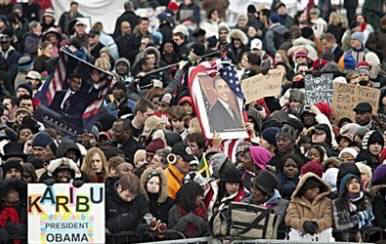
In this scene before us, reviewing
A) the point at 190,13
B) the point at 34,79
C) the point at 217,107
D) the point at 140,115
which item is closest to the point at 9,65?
the point at 34,79

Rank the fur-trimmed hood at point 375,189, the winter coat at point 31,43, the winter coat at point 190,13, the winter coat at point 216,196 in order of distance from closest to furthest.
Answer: the winter coat at point 216,196
the fur-trimmed hood at point 375,189
the winter coat at point 31,43
the winter coat at point 190,13

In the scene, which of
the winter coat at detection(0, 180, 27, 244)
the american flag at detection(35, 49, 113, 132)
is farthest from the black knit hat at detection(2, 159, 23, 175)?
the american flag at detection(35, 49, 113, 132)

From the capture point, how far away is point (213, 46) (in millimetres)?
32031

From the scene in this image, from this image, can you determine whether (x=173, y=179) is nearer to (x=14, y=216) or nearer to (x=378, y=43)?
(x=14, y=216)

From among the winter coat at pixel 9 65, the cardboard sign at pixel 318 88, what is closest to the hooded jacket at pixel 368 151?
the cardboard sign at pixel 318 88

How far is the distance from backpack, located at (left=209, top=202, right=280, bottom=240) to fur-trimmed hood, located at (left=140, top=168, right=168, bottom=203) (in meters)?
2.34

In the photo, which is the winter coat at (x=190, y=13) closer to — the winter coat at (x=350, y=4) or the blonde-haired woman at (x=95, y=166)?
the winter coat at (x=350, y=4)

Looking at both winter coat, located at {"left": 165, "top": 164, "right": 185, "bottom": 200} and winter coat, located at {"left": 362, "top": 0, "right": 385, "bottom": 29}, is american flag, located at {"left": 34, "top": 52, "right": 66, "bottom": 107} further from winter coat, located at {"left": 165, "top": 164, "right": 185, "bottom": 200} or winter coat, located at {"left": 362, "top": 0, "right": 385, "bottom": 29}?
winter coat, located at {"left": 362, "top": 0, "right": 385, "bottom": 29}

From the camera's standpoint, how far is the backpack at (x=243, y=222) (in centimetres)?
1933

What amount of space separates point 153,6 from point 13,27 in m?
3.11

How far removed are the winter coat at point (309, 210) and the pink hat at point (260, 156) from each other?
1.96 m

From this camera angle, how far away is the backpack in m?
19.3

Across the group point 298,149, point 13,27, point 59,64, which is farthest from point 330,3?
point 298,149

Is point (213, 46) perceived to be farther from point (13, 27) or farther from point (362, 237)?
point (362, 237)
